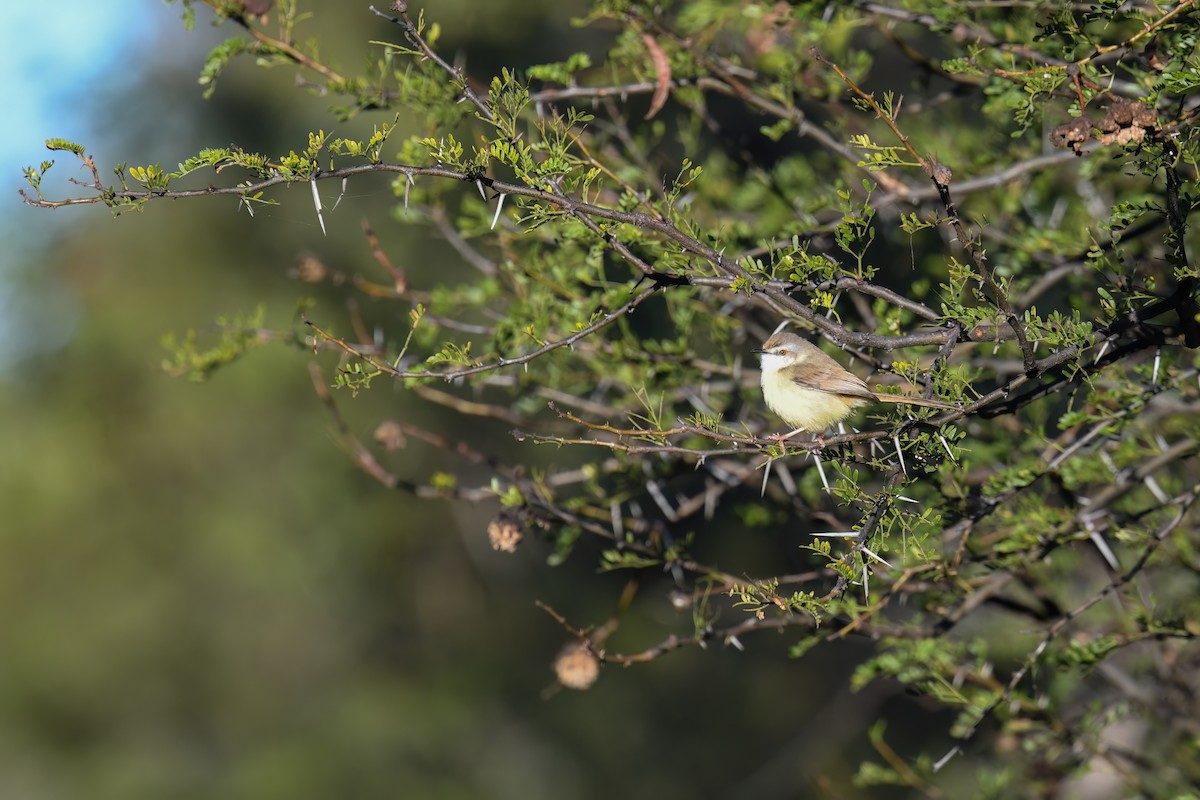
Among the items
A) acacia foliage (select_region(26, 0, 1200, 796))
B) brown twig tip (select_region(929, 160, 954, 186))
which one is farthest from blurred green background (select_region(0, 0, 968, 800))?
brown twig tip (select_region(929, 160, 954, 186))

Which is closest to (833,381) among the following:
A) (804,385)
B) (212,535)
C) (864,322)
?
(804,385)

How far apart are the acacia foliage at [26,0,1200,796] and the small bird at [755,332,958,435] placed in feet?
0.50

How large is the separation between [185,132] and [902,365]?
448 inches

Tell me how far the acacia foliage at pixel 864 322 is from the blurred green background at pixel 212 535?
25.1 ft

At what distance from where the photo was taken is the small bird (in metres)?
4.54

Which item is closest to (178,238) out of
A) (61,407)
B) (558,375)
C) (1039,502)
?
(61,407)

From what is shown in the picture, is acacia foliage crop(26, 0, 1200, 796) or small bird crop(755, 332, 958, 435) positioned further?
small bird crop(755, 332, 958, 435)

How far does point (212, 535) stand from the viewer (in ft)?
43.0

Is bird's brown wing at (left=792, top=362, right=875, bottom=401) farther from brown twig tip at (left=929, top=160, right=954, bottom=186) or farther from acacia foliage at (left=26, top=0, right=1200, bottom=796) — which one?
brown twig tip at (left=929, top=160, right=954, bottom=186)

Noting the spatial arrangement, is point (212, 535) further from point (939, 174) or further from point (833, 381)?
point (939, 174)

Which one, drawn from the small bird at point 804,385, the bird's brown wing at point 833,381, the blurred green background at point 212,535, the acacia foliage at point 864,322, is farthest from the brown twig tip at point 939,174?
the blurred green background at point 212,535

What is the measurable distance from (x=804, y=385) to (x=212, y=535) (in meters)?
10.2

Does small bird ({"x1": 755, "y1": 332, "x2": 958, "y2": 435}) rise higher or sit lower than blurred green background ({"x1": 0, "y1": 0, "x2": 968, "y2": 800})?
higher

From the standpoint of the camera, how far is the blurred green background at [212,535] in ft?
41.7
